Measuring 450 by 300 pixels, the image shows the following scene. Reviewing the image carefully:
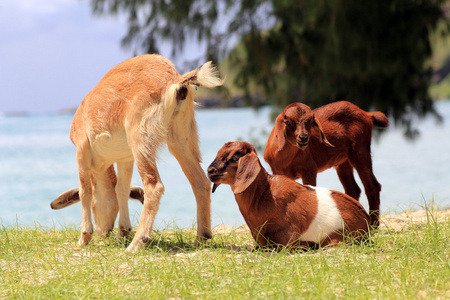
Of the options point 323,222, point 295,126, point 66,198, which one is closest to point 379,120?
point 295,126

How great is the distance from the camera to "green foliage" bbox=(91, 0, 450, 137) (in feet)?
28.9

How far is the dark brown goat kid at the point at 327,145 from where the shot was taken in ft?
13.8

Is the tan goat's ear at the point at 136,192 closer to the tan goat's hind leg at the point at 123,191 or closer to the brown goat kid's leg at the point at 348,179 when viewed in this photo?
the tan goat's hind leg at the point at 123,191

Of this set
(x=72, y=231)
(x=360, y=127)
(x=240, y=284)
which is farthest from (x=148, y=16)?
(x=240, y=284)

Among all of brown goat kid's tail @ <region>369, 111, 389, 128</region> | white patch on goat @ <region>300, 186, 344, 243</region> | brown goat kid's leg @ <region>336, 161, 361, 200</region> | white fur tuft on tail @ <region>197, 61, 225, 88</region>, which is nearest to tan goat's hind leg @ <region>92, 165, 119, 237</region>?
white fur tuft on tail @ <region>197, 61, 225, 88</region>

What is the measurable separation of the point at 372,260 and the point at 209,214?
5.25 feet

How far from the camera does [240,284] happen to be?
3109 mm

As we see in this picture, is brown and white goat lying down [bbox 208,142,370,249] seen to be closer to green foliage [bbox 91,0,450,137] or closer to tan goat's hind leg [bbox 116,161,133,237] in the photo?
tan goat's hind leg [bbox 116,161,133,237]

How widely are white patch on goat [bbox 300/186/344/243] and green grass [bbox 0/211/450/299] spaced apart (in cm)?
18

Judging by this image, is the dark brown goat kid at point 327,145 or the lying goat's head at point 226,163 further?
the dark brown goat kid at point 327,145

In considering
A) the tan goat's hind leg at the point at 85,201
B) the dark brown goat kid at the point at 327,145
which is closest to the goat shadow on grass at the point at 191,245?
the tan goat's hind leg at the point at 85,201

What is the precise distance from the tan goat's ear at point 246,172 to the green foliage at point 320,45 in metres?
5.45

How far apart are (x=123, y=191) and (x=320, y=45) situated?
5802mm

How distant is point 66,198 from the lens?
16.8 ft
